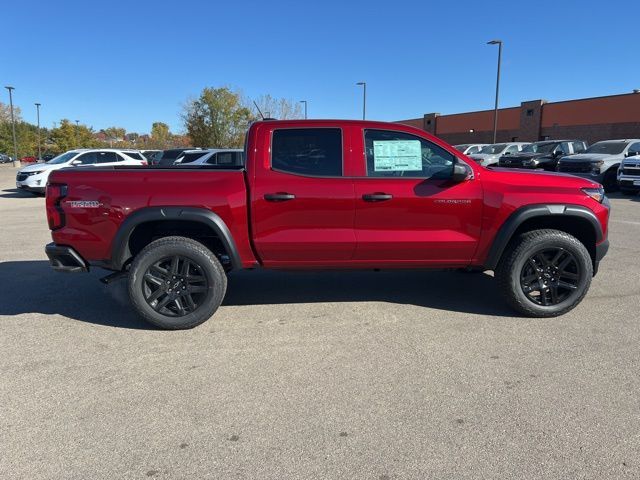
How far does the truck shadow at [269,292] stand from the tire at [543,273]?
0.27 metres

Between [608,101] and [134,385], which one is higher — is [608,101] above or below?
above

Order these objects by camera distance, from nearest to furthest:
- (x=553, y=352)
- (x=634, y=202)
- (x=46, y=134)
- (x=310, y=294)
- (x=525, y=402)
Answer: (x=525, y=402), (x=553, y=352), (x=310, y=294), (x=634, y=202), (x=46, y=134)

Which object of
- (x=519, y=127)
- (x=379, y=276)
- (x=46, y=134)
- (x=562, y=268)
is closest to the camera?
(x=562, y=268)

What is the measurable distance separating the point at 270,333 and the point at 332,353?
0.69 m

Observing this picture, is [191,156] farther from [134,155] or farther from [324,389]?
[324,389]

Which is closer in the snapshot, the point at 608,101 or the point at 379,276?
the point at 379,276

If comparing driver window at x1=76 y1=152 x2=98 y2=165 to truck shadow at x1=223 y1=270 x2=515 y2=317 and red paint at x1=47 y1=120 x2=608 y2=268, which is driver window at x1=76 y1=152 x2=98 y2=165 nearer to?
truck shadow at x1=223 y1=270 x2=515 y2=317

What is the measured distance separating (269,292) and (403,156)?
219 cm

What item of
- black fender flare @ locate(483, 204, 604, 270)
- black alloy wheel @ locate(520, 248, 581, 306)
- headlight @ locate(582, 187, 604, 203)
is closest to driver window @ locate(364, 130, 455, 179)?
black fender flare @ locate(483, 204, 604, 270)

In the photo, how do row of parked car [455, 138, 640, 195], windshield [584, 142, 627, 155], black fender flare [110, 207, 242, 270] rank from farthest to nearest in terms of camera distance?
1. windshield [584, 142, 627, 155]
2. row of parked car [455, 138, 640, 195]
3. black fender flare [110, 207, 242, 270]

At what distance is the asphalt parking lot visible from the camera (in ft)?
8.39

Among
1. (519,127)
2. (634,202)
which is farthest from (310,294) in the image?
(519,127)

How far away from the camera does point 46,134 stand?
8300 cm

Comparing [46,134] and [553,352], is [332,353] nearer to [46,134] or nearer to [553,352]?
[553,352]
